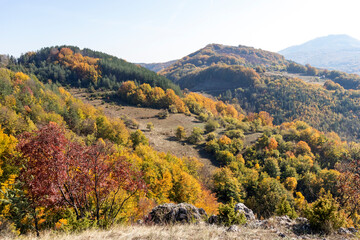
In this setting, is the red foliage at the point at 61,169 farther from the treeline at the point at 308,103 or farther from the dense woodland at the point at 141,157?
the treeline at the point at 308,103

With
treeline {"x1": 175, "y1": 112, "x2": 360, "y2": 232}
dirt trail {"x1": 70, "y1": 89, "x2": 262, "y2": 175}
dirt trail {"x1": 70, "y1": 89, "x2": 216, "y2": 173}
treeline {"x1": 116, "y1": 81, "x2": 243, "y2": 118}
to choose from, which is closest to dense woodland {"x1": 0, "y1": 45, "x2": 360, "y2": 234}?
treeline {"x1": 175, "y1": 112, "x2": 360, "y2": 232}

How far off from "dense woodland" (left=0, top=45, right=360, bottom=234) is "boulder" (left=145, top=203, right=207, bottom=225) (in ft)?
7.72

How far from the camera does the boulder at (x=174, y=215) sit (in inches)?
568

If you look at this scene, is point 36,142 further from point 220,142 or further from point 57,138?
point 220,142

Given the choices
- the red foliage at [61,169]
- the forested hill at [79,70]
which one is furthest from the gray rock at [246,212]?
the forested hill at [79,70]

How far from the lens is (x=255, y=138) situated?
73.1 m

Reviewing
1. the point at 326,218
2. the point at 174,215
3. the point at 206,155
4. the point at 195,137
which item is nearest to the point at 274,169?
the point at 206,155

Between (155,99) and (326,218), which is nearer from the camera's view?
(326,218)

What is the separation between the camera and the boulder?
14438 mm

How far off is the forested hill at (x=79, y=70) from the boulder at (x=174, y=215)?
113140 millimetres

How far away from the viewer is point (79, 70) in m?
136

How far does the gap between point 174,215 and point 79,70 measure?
150 m

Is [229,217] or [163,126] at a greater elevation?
[229,217]

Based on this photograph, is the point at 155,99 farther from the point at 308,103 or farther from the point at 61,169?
the point at 308,103
